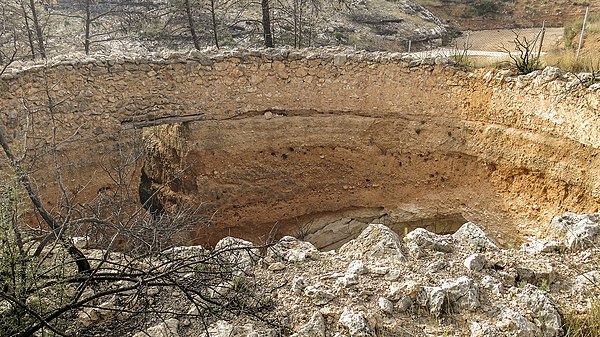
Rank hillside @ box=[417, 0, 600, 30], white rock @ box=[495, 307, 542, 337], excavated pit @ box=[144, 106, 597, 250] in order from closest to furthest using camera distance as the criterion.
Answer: white rock @ box=[495, 307, 542, 337] → excavated pit @ box=[144, 106, 597, 250] → hillside @ box=[417, 0, 600, 30]

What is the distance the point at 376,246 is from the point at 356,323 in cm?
106

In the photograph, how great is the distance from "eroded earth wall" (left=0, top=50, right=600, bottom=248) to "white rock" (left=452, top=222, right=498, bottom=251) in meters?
3.65

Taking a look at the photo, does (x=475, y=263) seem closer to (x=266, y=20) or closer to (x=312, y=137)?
(x=312, y=137)

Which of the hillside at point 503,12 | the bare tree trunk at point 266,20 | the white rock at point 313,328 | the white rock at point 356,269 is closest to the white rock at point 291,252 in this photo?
the white rock at point 356,269

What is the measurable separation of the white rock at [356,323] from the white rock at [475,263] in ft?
3.44

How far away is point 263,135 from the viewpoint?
27.6 ft

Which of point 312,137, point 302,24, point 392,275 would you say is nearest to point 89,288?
point 392,275

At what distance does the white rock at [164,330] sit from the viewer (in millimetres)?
2869

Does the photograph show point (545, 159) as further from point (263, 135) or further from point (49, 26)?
point (49, 26)

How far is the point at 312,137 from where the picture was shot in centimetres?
853

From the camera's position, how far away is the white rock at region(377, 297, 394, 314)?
10.3 feet

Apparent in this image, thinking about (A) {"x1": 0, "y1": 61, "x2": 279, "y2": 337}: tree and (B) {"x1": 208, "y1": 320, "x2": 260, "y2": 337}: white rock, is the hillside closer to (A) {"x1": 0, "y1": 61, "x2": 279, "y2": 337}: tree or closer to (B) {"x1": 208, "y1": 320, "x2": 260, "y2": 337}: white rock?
(A) {"x1": 0, "y1": 61, "x2": 279, "y2": 337}: tree

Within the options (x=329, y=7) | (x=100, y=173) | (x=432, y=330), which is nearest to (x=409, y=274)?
(x=432, y=330)

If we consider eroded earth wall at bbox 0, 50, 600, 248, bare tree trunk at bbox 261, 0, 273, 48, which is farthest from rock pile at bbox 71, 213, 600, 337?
bare tree trunk at bbox 261, 0, 273, 48
